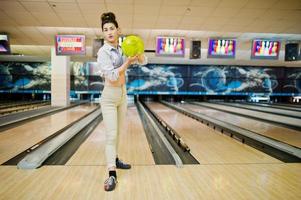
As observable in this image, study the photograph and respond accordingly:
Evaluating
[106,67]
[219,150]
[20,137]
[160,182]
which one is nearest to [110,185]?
[160,182]

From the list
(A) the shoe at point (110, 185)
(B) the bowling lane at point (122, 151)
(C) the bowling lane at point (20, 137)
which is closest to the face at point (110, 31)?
(A) the shoe at point (110, 185)

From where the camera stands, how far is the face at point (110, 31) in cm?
210

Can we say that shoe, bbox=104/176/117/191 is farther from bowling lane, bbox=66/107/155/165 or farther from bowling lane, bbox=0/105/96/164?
bowling lane, bbox=0/105/96/164

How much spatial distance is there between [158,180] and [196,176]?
1.33 feet

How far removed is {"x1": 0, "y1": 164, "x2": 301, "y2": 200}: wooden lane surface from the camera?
1967 mm

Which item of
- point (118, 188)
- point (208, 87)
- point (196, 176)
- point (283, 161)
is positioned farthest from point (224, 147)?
point (208, 87)

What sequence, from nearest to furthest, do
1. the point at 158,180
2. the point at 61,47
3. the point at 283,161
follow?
the point at 158,180, the point at 283,161, the point at 61,47

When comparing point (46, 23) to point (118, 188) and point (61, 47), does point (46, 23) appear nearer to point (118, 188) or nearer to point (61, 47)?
point (61, 47)

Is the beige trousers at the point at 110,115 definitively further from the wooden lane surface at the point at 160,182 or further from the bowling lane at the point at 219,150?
the bowling lane at the point at 219,150

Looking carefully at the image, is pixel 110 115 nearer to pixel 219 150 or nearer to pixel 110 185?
pixel 110 185

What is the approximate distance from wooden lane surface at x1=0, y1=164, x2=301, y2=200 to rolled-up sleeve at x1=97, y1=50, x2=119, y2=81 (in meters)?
0.96

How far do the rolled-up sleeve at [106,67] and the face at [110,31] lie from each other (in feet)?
0.51

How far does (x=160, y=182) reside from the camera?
87.5 inches

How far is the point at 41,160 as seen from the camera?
107 inches
